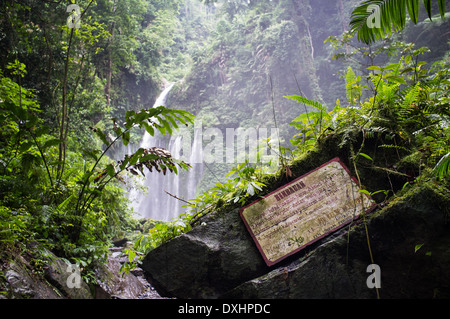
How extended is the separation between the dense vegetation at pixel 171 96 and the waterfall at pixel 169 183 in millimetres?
1112

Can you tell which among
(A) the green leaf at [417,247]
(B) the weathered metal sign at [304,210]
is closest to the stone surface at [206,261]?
(B) the weathered metal sign at [304,210]

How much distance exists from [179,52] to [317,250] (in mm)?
30206

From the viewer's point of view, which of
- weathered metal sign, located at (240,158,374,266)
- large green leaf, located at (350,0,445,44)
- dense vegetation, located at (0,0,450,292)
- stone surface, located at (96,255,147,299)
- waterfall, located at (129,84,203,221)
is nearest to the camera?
large green leaf, located at (350,0,445,44)

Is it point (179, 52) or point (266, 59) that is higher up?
point (179, 52)

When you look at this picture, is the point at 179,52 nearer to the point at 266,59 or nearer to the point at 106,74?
the point at 266,59

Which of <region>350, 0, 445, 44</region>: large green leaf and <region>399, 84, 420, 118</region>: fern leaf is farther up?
<region>350, 0, 445, 44</region>: large green leaf

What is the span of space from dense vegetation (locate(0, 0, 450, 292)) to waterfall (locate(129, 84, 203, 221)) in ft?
3.65

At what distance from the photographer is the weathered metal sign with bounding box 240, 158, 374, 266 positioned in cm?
216

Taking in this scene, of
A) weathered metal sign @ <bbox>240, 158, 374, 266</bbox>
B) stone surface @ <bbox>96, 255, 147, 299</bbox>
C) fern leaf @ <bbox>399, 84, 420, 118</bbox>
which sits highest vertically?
fern leaf @ <bbox>399, 84, 420, 118</bbox>

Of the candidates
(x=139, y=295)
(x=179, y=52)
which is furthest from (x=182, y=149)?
(x=139, y=295)

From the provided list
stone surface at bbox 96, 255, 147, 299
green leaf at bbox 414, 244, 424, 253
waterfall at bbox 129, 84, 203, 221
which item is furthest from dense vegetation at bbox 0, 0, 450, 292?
waterfall at bbox 129, 84, 203, 221

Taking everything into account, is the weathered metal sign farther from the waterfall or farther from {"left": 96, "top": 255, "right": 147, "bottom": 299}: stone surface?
the waterfall

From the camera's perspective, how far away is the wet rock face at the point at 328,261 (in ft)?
5.82

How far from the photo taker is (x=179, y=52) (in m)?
29.2
